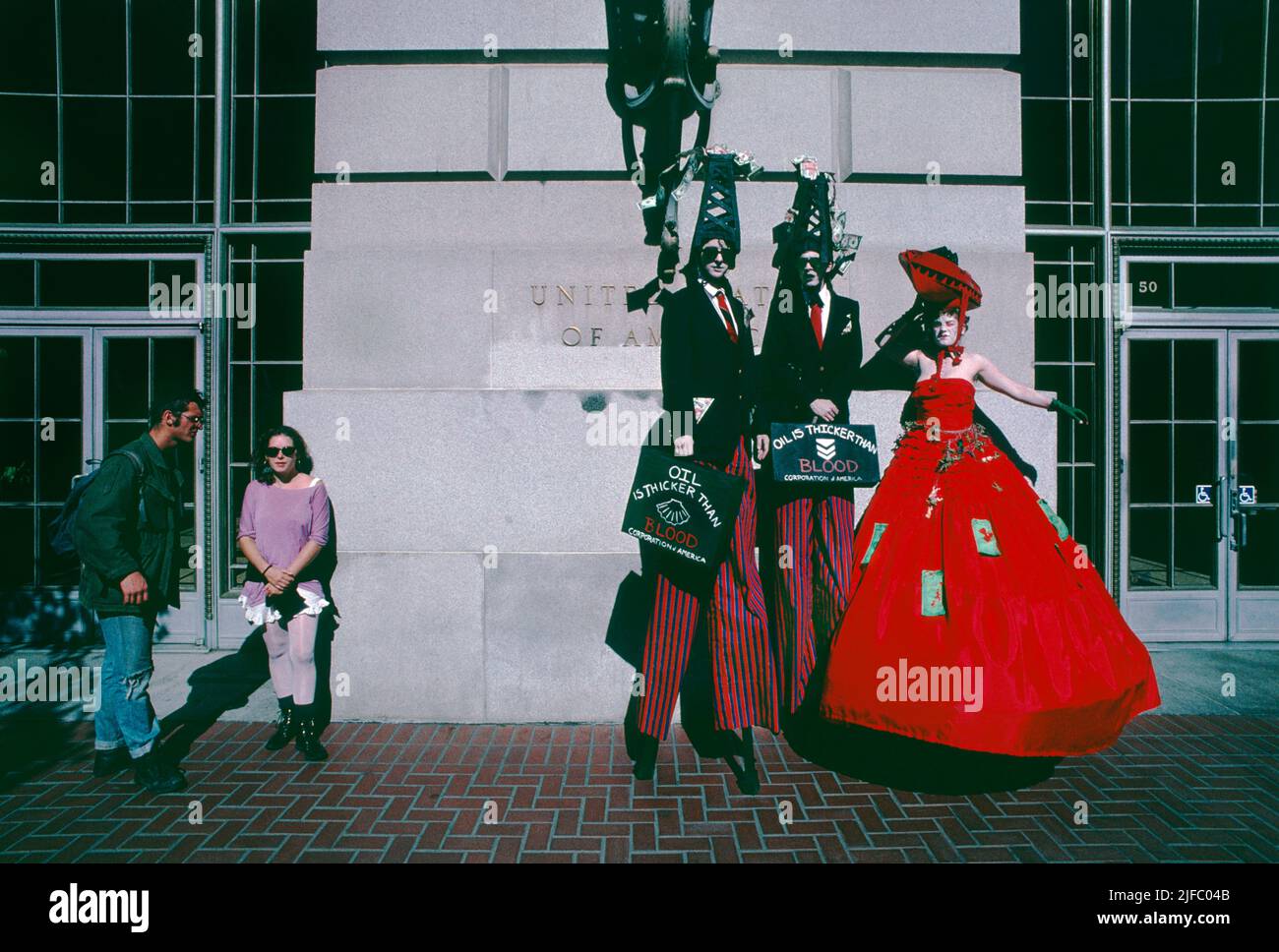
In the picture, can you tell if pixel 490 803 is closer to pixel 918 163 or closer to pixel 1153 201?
pixel 918 163

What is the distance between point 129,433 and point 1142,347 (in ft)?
28.8

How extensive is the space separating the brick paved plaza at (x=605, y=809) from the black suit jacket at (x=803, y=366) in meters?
2.08

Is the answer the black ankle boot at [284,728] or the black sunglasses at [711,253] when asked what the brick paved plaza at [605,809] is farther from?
the black sunglasses at [711,253]

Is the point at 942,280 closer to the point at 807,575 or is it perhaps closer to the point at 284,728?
the point at 807,575

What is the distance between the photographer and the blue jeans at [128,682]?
13.0 feet

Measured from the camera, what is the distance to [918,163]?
17.2ft

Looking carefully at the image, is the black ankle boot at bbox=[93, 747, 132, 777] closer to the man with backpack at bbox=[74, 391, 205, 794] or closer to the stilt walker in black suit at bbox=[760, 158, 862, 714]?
the man with backpack at bbox=[74, 391, 205, 794]

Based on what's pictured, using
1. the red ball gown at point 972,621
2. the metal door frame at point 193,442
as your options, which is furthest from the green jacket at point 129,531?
A: the red ball gown at point 972,621

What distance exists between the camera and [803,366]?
4449mm

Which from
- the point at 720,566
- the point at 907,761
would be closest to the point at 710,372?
the point at 720,566

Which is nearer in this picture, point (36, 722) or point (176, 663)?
point (36, 722)

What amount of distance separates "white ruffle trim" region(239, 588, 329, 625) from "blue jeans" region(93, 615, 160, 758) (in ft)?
1.62

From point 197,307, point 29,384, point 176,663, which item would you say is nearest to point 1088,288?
point 197,307

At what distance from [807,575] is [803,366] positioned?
1.25m
